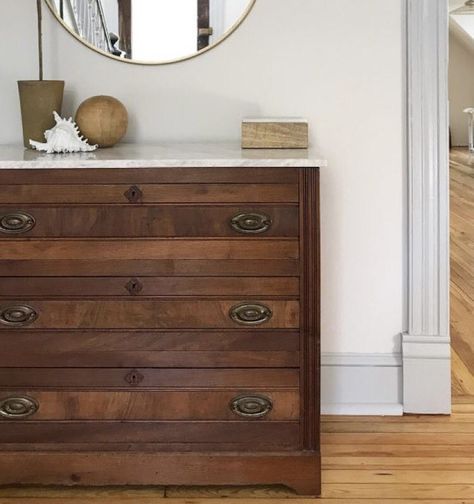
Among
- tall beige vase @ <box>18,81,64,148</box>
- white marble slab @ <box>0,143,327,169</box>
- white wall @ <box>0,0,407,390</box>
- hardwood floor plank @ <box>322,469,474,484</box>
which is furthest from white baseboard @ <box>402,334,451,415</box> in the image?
tall beige vase @ <box>18,81,64,148</box>

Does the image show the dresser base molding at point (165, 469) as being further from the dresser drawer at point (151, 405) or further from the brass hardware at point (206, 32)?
the brass hardware at point (206, 32)

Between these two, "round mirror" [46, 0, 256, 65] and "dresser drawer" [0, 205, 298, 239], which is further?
"round mirror" [46, 0, 256, 65]

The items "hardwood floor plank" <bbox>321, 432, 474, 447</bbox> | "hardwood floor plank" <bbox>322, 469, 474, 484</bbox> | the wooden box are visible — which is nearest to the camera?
"hardwood floor plank" <bbox>322, 469, 474, 484</bbox>

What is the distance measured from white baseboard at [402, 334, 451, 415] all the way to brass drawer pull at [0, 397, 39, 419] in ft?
3.87

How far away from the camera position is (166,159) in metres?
2.31

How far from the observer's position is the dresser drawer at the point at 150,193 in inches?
91.7

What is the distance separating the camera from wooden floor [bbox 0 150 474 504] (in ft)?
7.97

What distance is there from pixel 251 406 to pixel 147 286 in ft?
1.33

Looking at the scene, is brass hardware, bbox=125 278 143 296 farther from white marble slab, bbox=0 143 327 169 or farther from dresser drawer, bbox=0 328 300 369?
white marble slab, bbox=0 143 327 169

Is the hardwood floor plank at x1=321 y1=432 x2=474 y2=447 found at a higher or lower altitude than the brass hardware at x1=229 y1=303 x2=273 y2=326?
lower

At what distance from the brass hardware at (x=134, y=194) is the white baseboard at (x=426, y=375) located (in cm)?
107

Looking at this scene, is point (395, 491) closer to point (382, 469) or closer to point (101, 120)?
point (382, 469)

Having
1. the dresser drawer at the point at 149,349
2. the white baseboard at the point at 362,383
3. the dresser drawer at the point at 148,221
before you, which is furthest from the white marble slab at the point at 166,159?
the white baseboard at the point at 362,383

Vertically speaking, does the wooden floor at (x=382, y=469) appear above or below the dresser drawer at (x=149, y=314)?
below
